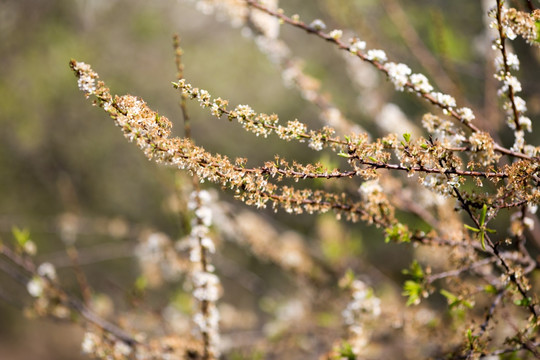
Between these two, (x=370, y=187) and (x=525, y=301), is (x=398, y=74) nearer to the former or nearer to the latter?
(x=370, y=187)

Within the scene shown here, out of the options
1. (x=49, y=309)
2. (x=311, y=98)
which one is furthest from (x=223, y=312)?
(x=311, y=98)

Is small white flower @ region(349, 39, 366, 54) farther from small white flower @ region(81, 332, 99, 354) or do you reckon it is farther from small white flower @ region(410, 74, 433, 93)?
small white flower @ region(81, 332, 99, 354)

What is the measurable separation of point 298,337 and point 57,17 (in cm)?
816

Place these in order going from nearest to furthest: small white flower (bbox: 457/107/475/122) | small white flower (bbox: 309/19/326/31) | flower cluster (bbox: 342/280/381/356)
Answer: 1. small white flower (bbox: 457/107/475/122)
2. small white flower (bbox: 309/19/326/31)
3. flower cluster (bbox: 342/280/381/356)

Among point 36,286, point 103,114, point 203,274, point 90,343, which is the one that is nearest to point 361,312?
point 203,274

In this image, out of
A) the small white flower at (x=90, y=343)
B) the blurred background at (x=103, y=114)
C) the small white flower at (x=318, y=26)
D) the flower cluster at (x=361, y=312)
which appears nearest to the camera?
the small white flower at (x=318, y=26)

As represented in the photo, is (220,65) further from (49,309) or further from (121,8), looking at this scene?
(49,309)

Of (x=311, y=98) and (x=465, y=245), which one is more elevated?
(x=311, y=98)

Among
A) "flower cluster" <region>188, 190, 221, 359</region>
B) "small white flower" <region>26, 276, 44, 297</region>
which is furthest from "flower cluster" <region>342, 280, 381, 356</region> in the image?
"small white flower" <region>26, 276, 44, 297</region>

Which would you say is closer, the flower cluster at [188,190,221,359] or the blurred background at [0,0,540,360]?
the flower cluster at [188,190,221,359]

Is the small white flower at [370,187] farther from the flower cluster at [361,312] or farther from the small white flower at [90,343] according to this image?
the small white flower at [90,343]

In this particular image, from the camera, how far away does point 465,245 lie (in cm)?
145

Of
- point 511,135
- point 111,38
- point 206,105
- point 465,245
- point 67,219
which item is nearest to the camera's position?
point 206,105

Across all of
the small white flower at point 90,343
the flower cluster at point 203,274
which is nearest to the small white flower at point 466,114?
the flower cluster at point 203,274
